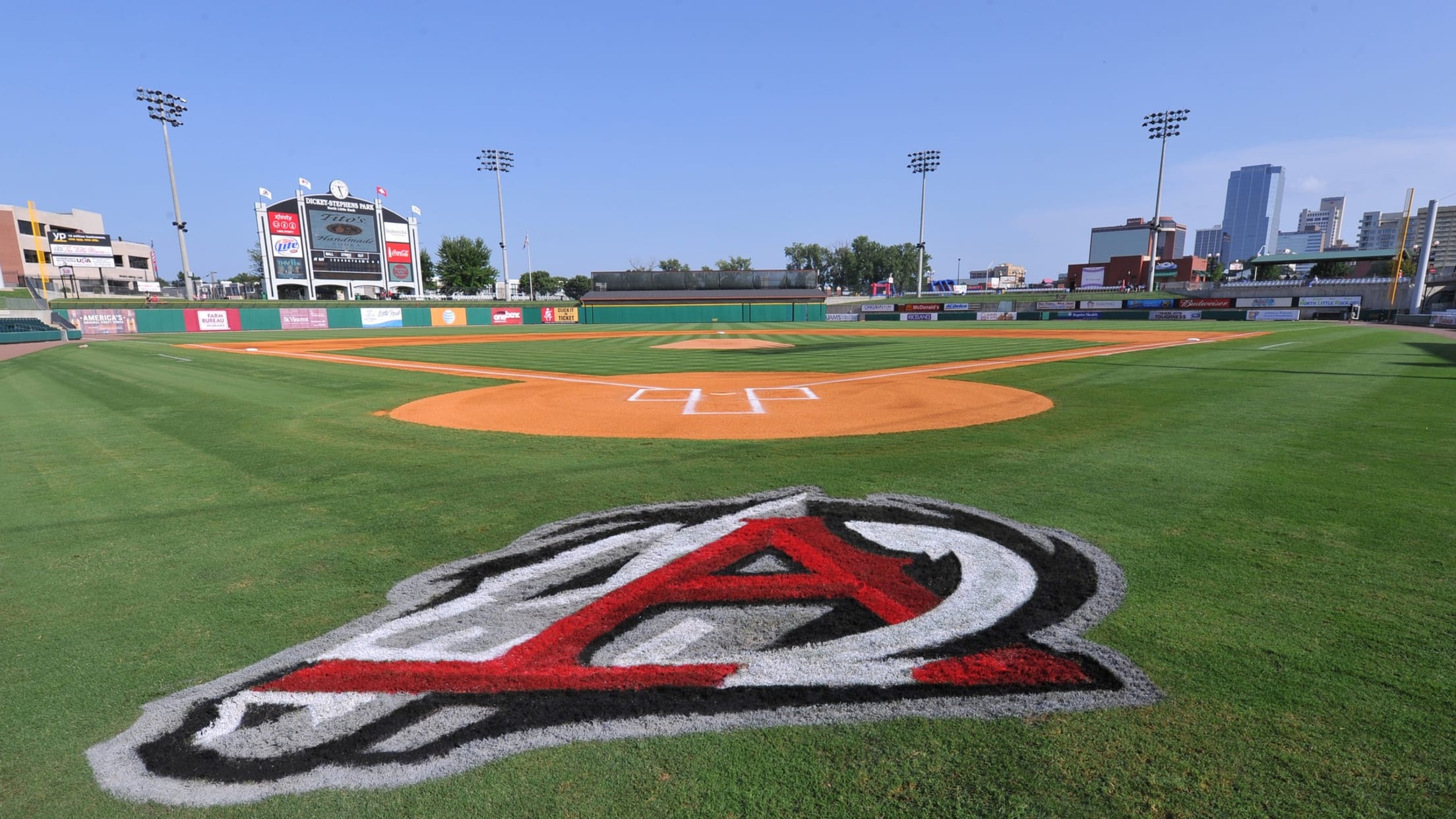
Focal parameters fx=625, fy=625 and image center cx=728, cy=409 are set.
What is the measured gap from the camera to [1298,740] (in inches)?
87.5

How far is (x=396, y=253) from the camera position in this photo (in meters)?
78.7

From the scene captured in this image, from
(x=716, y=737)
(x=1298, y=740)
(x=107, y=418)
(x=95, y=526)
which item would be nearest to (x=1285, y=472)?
(x=1298, y=740)

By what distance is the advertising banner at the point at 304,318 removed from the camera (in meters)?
43.2

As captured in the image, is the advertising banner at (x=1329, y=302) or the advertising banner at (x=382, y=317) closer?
the advertising banner at (x=1329, y=302)

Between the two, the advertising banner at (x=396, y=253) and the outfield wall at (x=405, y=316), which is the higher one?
the advertising banner at (x=396, y=253)

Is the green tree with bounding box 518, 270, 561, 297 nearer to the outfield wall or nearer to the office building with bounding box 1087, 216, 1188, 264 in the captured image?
the outfield wall

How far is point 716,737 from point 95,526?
5.38 meters

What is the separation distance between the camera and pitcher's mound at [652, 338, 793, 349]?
23344 mm

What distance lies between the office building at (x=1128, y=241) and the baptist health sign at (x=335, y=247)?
129493 mm

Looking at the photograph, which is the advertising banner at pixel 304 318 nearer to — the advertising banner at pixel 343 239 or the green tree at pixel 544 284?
the advertising banner at pixel 343 239

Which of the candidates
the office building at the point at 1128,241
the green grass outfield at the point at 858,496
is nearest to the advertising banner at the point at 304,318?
the green grass outfield at the point at 858,496

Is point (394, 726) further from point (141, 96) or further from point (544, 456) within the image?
point (141, 96)

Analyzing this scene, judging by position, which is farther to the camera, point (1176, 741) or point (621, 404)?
point (621, 404)

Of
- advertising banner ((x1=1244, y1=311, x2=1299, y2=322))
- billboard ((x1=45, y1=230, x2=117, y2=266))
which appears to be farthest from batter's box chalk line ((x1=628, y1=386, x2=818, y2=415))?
billboard ((x1=45, y1=230, x2=117, y2=266))
